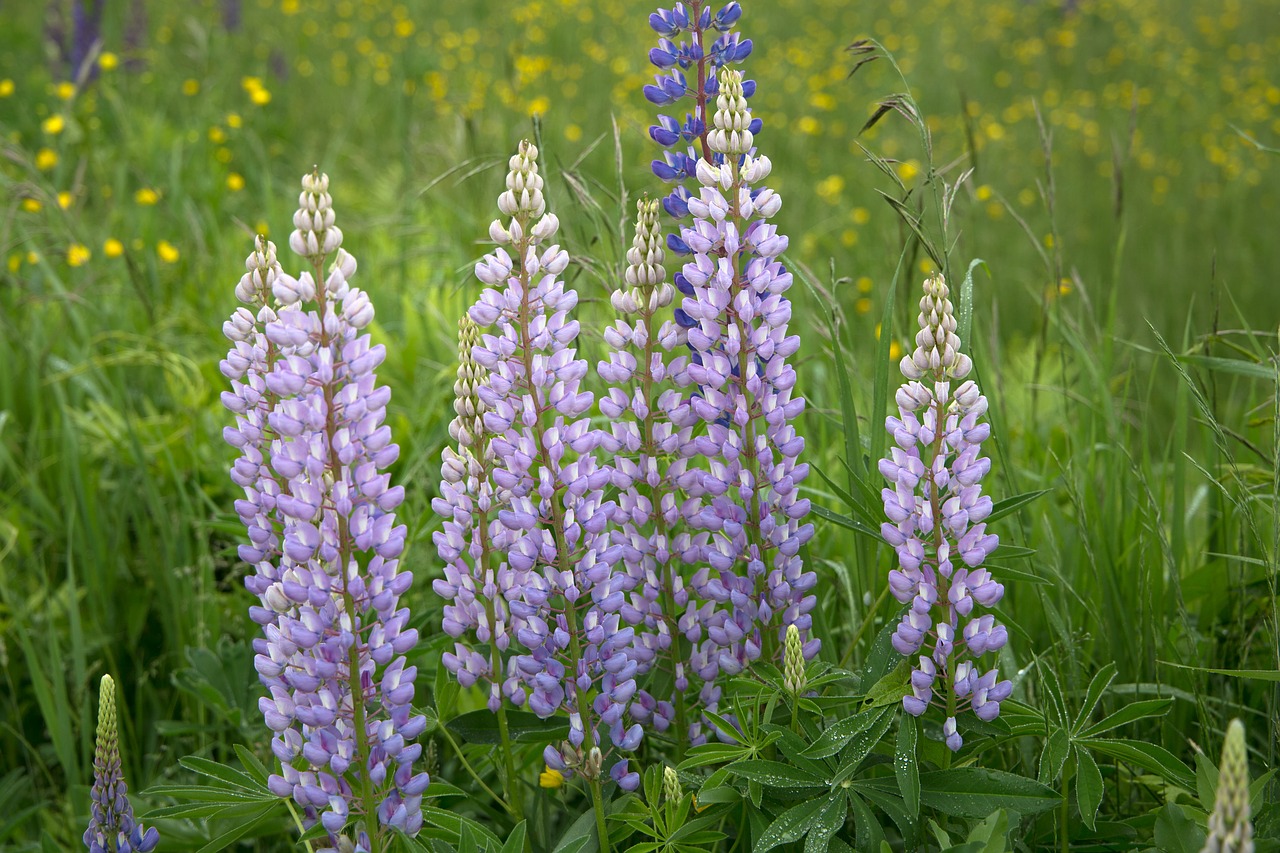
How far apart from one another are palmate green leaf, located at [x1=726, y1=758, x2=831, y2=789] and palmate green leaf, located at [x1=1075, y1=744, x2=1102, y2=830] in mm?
313

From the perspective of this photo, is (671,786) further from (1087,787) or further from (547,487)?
(1087,787)

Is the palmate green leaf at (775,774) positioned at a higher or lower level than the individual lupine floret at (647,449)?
lower

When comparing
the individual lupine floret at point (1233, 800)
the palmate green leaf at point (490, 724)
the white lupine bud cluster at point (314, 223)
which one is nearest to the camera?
the individual lupine floret at point (1233, 800)

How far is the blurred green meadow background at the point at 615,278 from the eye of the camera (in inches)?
81.4

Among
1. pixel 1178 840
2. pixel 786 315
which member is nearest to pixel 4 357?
pixel 786 315

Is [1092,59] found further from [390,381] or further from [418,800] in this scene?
[418,800]

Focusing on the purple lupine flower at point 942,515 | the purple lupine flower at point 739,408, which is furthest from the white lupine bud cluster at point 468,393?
the purple lupine flower at point 942,515

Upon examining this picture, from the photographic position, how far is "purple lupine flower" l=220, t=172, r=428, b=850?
1278mm

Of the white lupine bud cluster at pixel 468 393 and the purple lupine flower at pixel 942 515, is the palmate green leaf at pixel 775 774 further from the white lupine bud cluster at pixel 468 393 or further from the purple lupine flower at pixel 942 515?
the white lupine bud cluster at pixel 468 393

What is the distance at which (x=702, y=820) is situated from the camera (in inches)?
56.8

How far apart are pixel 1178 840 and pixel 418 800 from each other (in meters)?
0.97

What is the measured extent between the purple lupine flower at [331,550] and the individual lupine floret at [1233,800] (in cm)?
88

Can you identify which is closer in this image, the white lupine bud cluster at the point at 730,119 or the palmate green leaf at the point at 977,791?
the palmate green leaf at the point at 977,791

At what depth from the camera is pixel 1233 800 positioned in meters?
0.96
